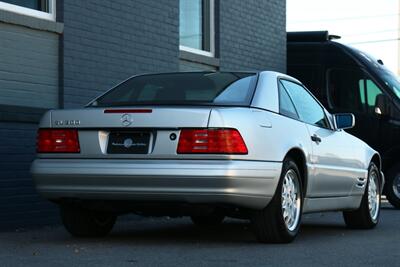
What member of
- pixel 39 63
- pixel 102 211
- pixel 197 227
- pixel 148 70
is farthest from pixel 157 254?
pixel 148 70

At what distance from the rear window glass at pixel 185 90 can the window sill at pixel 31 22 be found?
5.14 ft

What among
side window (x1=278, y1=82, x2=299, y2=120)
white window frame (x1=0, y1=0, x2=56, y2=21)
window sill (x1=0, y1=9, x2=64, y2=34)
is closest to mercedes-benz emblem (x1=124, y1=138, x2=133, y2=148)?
side window (x1=278, y1=82, x2=299, y2=120)

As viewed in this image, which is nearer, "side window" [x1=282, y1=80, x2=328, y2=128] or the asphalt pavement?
the asphalt pavement

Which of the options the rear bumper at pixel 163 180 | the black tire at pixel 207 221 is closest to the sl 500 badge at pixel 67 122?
the rear bumper at pixel 163 180

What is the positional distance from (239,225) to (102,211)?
2.15 metres

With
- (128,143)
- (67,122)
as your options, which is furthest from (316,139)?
(67,122)

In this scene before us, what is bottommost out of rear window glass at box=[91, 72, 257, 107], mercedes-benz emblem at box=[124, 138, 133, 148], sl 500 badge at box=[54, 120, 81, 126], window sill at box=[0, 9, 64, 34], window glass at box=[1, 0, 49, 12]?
mercedes-benz emblem at box=[124, 138, 133, 148]

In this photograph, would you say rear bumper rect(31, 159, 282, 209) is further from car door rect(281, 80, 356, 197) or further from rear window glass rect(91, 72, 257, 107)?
car door rect(281, 80, 356, 197)

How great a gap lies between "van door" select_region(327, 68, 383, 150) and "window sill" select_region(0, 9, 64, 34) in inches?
222

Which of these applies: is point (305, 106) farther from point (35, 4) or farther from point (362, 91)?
point (362, 91)

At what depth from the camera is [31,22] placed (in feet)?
30.0

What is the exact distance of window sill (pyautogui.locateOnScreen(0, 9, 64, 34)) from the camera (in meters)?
8.81

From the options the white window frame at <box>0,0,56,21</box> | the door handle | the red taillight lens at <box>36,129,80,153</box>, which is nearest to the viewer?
the red taillight lens at <box>36,129,80,153</box>

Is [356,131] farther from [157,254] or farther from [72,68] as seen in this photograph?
[157,254]
